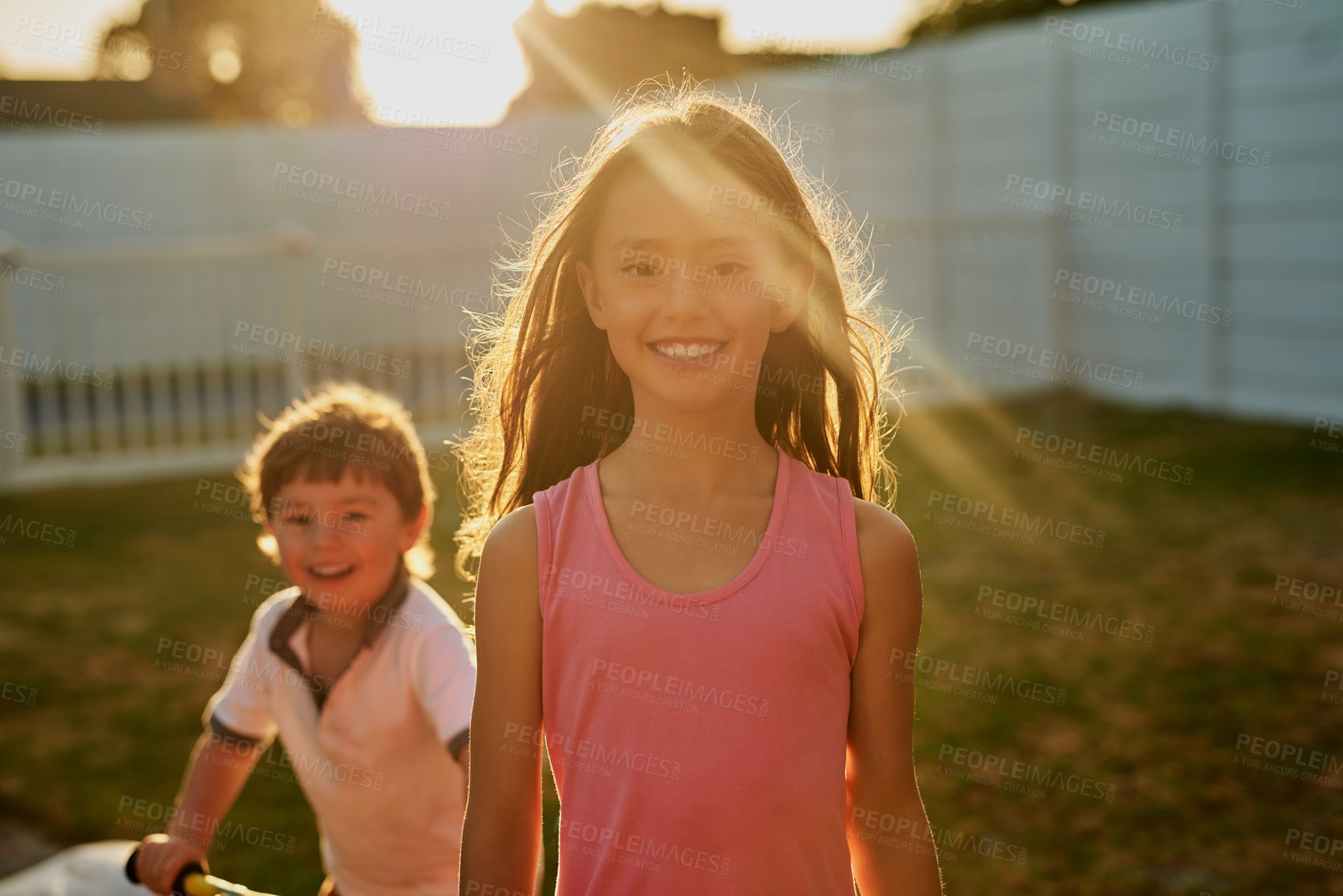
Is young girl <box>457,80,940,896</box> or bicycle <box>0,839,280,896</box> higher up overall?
young girl <box>457,80,940,896</box>

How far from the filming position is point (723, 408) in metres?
1.50

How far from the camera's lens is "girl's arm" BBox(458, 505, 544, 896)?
1.43 metres

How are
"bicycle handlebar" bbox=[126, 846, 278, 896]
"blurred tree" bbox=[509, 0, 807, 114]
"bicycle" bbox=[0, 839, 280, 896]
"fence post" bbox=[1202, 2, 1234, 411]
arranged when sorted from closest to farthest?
"bicycle handlebar" bbox=[126, 846, 278, 896] → "bicycle" bbox=[0, 839, 280, 896] → "fence post" bbox=[1202, 2, 1234, 411] → "blurred tree" bbox=[509, 0, 807, 114]

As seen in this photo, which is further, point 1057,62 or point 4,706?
point 1057,62

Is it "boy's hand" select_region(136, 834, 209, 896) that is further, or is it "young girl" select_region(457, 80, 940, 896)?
"boy's hand" select_region(136, 834, 209, 896)

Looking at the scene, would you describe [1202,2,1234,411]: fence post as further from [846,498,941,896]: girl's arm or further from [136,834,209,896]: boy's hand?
[136,834,209,896]: boy's hand

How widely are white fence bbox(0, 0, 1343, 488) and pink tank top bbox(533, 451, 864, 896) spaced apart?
427 centimetres

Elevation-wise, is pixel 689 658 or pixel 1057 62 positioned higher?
pixel 1057 62

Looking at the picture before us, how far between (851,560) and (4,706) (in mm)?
3911

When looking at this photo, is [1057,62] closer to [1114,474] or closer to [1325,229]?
[1325,229]

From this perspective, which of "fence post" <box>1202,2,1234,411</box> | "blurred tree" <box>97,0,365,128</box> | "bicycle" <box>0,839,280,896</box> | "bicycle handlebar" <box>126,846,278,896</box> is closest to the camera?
"bicycle handlebar" <box>126,846,278,896</box>

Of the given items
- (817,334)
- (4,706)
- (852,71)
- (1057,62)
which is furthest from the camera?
(852,71)

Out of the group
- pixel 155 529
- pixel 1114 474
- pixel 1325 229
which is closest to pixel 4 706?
pixel 155 529

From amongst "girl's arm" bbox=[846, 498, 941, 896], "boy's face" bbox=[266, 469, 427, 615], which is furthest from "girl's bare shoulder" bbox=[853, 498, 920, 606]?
"boy's face" bbox=[266, 469, 427, 615]
